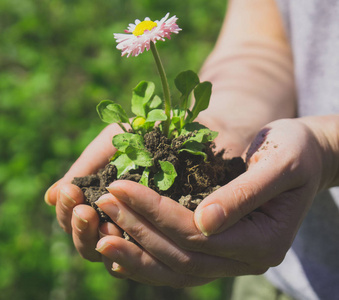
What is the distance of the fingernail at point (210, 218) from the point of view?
100cm

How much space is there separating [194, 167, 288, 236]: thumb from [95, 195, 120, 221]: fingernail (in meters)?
0.21

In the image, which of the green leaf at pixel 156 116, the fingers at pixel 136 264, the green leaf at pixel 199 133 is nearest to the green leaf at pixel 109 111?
the green leaf at pixel 156 116

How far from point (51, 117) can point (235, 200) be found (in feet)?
5.92

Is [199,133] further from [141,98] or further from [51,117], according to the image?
[51,117]

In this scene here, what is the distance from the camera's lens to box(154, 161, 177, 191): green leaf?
1127 mm

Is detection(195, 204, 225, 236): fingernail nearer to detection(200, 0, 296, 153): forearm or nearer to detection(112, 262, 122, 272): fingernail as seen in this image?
detection(112, 262, 122, 272): fingernail

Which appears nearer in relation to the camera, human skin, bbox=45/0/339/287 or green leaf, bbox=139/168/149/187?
human skin, bbox=45/0/339/287

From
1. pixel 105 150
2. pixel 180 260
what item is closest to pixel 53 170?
pixel 105 150

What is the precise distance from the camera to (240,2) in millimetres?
2041

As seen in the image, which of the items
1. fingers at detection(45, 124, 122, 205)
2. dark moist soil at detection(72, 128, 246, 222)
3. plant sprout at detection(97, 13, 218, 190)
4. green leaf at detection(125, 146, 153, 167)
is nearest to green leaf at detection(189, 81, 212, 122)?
plant sprout at detection(97, 13, 218, 190)

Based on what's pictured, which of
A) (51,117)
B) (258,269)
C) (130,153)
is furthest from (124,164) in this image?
(51,117)

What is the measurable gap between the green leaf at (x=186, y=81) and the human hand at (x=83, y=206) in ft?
1.09

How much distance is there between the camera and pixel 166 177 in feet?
3.76

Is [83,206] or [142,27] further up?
[142,27]
